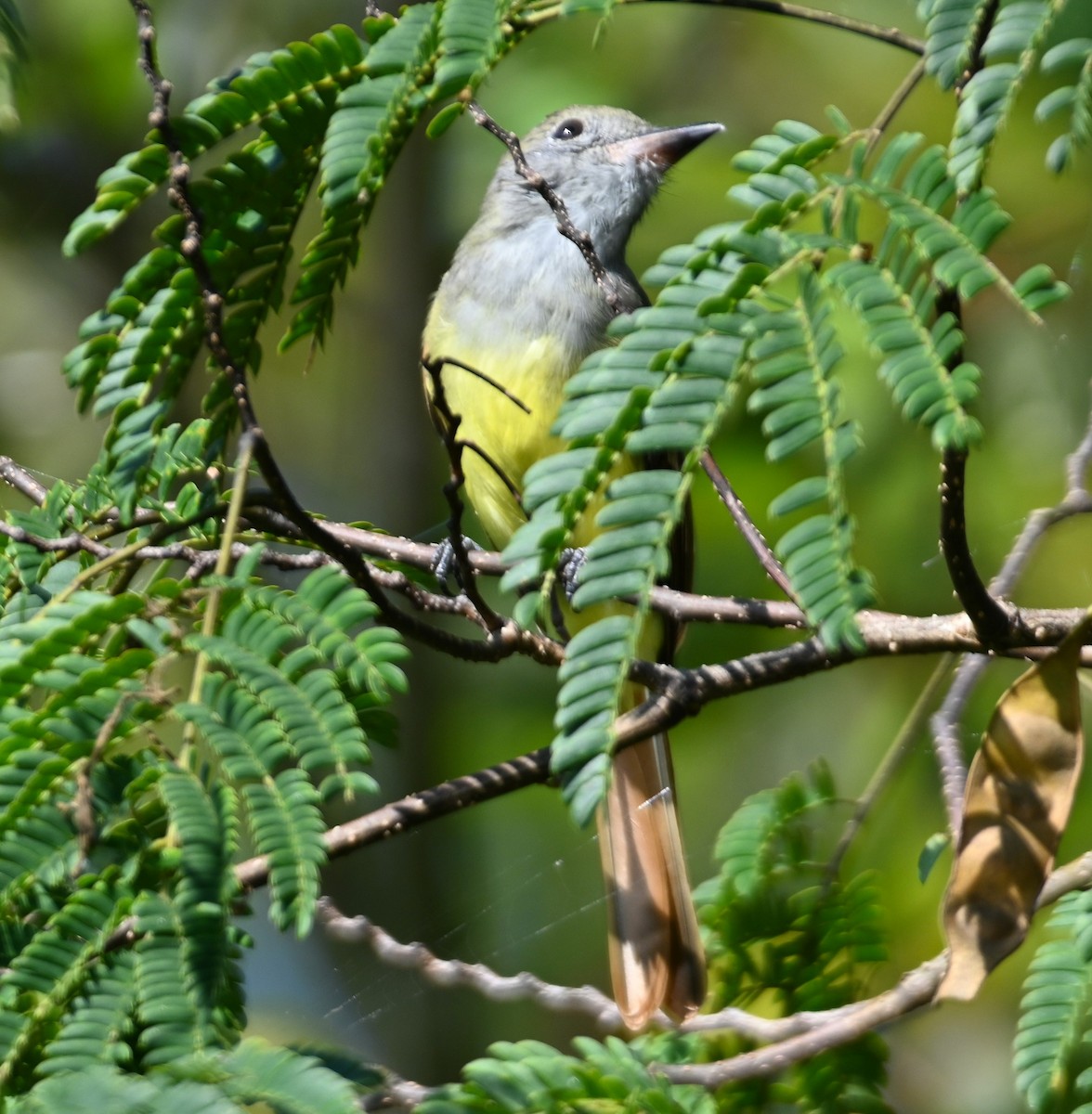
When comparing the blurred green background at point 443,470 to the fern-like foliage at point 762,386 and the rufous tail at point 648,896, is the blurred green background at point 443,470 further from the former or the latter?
the fern-like foliage at point 762,386

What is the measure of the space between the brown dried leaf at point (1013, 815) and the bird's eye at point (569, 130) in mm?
2603

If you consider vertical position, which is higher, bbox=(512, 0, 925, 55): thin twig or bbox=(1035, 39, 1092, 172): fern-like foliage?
bbox=(1035, 39, 1092, 172): fern-like foliage

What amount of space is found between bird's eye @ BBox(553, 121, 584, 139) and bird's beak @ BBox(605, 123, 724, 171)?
0.69ft

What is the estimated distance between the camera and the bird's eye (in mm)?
3992

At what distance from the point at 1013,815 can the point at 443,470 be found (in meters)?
4.12

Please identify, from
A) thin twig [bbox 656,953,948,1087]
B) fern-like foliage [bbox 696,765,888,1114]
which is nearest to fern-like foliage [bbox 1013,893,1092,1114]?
thin twig [bbox 656,953,948,1087]

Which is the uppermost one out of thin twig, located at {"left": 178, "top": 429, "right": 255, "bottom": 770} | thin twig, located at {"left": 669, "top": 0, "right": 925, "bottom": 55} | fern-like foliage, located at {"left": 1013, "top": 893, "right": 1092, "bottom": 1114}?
thin twig, located at {"left": 669, "top": 0, "right": 925, "bottom": 55}

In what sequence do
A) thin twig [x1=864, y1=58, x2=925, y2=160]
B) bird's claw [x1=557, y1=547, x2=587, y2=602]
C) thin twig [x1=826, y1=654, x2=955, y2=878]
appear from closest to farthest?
thin twig [x1=864, y1=58, x2=925, y2=160] → thin twig [x1=826, y1=654, x2=955, y2=878] → bird's claw [x1=557, y1=547, x2=587, y2=602]

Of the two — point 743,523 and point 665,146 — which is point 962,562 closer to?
point 743,523

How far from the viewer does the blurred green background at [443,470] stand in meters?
4.23

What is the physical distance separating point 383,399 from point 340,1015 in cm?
222

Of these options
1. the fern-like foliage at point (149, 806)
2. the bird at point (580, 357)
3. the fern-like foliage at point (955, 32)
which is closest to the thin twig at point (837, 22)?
Result: the fern-like foliage at point (955, 32)

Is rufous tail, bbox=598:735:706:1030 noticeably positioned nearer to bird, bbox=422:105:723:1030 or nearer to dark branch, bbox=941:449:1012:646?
bird, bbox=422:105:723:1030

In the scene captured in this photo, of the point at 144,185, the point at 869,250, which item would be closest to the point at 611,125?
the point at 144,185
